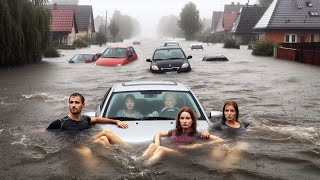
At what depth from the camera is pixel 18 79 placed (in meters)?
19.3

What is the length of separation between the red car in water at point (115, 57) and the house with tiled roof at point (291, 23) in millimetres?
22615

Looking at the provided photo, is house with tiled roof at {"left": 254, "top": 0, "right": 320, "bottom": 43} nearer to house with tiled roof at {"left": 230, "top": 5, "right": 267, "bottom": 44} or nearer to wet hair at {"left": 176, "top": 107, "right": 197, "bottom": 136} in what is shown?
house with tiled roof at {"left": 230, "top": 5, "right": 267, "bottom": 44}

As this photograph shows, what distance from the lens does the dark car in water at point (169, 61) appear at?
21.0m

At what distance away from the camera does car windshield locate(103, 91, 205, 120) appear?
6641 millimetres

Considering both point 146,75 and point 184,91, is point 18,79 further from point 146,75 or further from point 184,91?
point 184,91

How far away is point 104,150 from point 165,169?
1.08 meters

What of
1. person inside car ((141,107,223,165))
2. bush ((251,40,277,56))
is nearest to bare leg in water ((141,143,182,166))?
person inside car ((141,107,223,165))

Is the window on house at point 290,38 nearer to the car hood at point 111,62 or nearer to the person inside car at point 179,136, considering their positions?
→ the car hood at point 111,62

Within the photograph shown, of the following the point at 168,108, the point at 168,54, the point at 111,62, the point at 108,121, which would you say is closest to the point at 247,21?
the point at 111,62

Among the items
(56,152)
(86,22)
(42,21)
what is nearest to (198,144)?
(56,152)

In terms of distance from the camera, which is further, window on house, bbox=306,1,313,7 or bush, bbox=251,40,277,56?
window on house, bbox=306,1,313,7

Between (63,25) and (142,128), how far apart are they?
5482 cm

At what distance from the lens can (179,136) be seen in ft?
19.6

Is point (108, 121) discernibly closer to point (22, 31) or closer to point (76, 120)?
point (76, 120)
